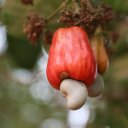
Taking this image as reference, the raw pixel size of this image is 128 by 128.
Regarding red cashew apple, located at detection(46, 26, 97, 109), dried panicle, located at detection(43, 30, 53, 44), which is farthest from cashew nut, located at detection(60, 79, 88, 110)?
dried panicle, located at detection(43, 30, 53, 44)

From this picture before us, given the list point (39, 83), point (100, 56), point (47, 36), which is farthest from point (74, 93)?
point (39, 83)

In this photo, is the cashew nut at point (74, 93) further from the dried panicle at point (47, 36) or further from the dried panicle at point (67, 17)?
the dried panicle at point (47, 36)

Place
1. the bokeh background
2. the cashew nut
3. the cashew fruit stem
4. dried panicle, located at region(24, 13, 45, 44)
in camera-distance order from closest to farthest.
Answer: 1. the cashew nut
2. the cashew fruit stem
3. dried panicle, located at region(24, 13, 45, 44)
4. the bokeh background

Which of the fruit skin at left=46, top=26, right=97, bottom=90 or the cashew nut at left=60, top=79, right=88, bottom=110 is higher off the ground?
the fruit skin at left=46, top=26, right=97, bottom=90

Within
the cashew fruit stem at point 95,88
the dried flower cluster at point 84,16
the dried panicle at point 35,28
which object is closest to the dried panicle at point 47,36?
the dried panicle at point 35,28

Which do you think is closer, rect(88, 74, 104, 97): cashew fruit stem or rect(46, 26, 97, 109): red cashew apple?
rect(46, 26, 97, 109): red cashew apple

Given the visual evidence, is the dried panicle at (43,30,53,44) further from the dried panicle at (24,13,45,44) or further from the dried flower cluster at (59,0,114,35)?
the dried flower cluster at (59,0,114,35)

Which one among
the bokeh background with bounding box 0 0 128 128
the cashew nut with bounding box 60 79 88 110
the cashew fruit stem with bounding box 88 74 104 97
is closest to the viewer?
the cashew nut with bounding box 60 79 88 110

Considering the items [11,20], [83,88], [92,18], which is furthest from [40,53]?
[83,88]
